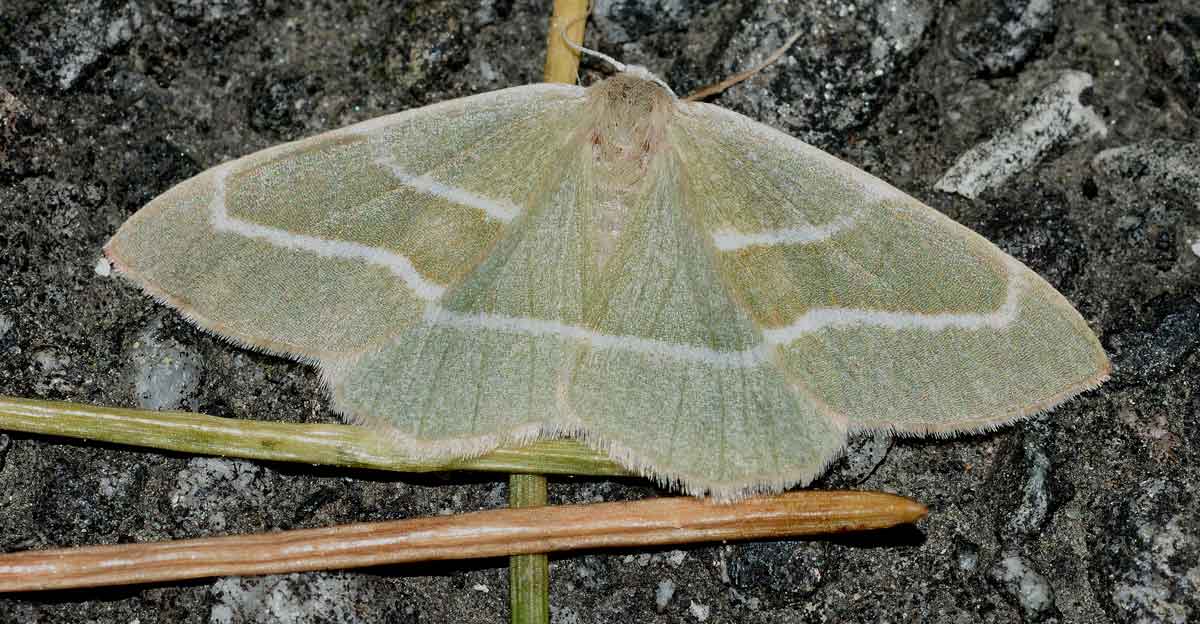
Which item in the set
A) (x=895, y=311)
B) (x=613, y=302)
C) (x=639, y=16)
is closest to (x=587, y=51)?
(x=639, y=16)

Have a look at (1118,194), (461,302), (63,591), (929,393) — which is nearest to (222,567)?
(63,591)

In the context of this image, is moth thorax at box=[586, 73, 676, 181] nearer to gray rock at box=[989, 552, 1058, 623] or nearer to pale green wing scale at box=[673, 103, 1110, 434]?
pale green wing scale at box=[673, 103, 1110, 434]

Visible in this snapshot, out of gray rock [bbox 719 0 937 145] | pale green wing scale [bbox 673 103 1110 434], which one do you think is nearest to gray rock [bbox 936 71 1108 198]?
gray rock [bbox 719 0 937 145]

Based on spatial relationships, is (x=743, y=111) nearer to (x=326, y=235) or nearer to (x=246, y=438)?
(x=326, y=235)

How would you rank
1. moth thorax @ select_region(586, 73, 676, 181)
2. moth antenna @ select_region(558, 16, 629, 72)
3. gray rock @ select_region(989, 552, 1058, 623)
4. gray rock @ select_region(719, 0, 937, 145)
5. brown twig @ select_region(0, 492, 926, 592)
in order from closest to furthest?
brown twig @ select_region(0, 492, 926, 592) → gray rock @ select_region(989, 552, 1058, 623) → moth thorax @ select_region(586, 73, 676, 181) → moth antenna @ select_region(558, 16, 629, 72) → gray rock @ select_region(719, 0, 937, 145)

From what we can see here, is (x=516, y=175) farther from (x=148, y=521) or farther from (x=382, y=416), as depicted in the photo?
(x=148, y=521)

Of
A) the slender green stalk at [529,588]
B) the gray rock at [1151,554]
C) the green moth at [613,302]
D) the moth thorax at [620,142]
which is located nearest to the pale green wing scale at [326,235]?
the green moth at [613,302]

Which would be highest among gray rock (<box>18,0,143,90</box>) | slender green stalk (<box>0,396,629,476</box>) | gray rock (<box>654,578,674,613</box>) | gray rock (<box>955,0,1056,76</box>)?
gray rock (<box>955,0,1056,76</box>)

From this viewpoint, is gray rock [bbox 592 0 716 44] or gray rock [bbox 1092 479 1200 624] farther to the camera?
gray rock [bbox 592 0 716 44]
